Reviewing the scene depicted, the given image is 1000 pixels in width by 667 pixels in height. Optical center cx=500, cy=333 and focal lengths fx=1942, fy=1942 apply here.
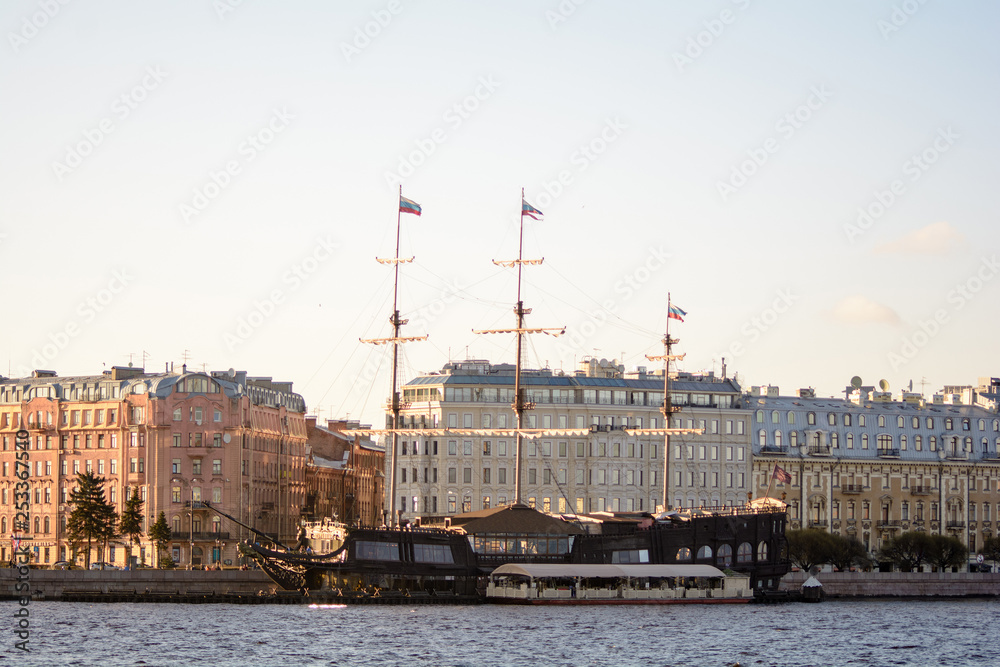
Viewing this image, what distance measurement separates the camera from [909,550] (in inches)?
5138

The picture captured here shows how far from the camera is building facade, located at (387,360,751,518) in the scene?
135 metres

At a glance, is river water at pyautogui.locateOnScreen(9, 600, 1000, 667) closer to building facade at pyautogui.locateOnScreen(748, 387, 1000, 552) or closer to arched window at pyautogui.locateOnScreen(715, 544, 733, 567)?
arched window at pyautogui.locateOnScreen(715, 544, 733, 567)

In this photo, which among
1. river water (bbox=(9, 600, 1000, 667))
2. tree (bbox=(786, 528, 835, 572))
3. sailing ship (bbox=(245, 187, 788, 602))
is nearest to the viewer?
river water (bbox=(9, 600, 1000, 667))

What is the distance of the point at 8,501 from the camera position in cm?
13675

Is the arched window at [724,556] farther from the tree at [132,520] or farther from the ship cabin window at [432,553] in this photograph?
the tree at [132,520]

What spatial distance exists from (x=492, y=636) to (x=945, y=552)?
57515 millimetres

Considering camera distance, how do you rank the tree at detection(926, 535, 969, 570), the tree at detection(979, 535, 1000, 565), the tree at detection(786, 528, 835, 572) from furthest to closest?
the tree at detection(979, 535, 1000, 565) → the tree at detection(926, 535, 969, 570) → the tree at detection(786, 528, 835, 572)

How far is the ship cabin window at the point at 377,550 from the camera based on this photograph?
102 metres

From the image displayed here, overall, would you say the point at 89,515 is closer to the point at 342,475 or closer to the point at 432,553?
the point at 432,553

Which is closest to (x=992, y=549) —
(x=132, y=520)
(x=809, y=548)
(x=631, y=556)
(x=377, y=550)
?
(x=809, y=548)

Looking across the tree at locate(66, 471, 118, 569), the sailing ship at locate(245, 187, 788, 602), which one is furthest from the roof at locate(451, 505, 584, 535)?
the tree at locate(66, 471, 118, 569)

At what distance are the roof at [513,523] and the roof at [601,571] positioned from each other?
2271 millimetres

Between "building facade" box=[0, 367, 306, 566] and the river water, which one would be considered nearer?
the river water

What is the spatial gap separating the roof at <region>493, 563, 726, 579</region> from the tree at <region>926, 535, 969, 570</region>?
2855cm
